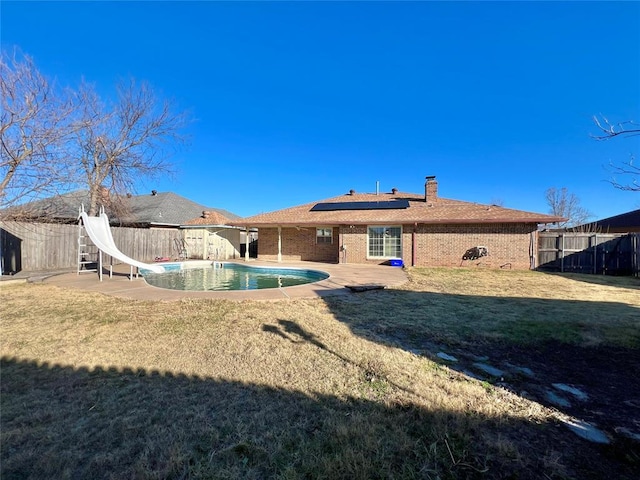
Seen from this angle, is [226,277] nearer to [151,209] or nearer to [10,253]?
[10,253]

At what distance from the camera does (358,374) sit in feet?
11.0

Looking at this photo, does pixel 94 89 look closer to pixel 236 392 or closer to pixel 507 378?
pixel 236 392

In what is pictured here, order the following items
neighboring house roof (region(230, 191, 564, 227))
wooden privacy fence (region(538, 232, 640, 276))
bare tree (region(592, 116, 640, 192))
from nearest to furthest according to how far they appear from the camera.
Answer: bare tree (region(592, 116, 640, 192))
wooden privacy fence (region(538, 232, 640, 276))
neighboring house roof (region(230, 191, 564, 227))

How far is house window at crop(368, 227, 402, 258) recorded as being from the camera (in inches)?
608

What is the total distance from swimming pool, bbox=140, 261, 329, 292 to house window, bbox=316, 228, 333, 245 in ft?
13.8

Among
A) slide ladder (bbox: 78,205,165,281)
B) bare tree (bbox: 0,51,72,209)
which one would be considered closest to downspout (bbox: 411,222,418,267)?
slide ladder (bbox: 78,205,165,281)

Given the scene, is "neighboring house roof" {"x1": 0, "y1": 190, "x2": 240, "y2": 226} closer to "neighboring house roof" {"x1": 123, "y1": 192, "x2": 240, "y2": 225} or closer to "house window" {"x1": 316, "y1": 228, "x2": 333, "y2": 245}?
"neighboring house roof" {"x1": 123, "y1": 192, "x2": 240, "y2": 225}

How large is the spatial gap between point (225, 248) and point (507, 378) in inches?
750

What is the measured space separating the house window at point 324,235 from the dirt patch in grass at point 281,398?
11819 mm

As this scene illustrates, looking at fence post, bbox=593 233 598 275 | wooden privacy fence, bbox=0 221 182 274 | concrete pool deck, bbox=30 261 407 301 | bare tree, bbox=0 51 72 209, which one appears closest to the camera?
bare tree, bbox=0 51 72 209

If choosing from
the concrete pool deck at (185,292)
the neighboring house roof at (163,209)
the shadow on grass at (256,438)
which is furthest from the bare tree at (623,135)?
the neighboring house roof at (163,209)

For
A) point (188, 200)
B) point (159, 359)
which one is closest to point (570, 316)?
point (159, 359)

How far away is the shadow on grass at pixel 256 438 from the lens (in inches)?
75.7

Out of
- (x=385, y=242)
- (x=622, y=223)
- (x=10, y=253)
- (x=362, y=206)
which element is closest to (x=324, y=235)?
(x=362, y=206)
